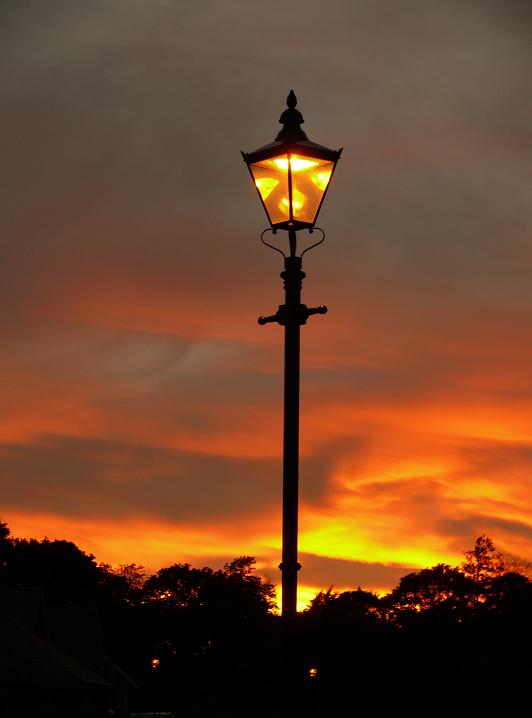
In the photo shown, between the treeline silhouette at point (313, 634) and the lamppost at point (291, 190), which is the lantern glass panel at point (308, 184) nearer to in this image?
the lamppost at point (291, 190)

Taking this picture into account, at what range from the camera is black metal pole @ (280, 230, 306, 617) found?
10055mm

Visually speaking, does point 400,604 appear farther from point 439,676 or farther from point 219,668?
point 439,676

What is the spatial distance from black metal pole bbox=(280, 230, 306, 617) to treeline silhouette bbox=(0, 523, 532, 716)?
202 feet

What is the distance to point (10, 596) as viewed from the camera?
7044 cm

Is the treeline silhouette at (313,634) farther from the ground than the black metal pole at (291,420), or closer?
farther from the ground

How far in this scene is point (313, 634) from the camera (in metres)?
110

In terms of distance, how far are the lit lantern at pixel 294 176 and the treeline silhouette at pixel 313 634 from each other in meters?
62.2

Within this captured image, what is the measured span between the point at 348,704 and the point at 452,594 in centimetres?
4114

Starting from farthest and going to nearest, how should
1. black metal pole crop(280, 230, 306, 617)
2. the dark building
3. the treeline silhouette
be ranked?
the treeline silhouette
the dark building
black metal pole crop(280, 230, 306, 617)

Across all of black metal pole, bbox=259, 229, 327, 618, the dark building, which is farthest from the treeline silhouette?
black metal pole, bbox=259, 229, 327, 618

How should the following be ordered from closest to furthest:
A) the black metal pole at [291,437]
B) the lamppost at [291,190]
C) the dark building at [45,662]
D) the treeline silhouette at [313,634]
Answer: the black metal pole at [291,437] < the lamppost at [291,190] < the dark building at [45,662] < the treeline silhouette at [313,634]

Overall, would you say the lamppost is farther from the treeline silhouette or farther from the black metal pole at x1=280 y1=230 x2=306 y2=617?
the treeline silhouette

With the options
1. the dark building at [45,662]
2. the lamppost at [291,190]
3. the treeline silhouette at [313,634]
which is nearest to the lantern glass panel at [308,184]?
the lamppost at [291,190]

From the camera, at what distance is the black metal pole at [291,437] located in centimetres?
1005
